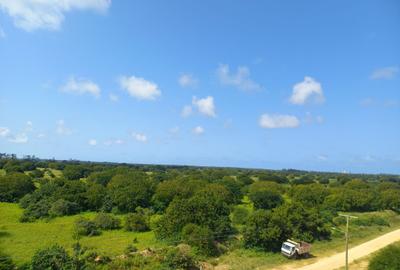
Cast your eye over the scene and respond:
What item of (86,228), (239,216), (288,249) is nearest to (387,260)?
(288,249)

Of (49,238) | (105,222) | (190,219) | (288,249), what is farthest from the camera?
(105,222)

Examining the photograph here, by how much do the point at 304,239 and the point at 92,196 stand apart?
108 ft

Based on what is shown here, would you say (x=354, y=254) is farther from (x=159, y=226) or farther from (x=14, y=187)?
(x=14, y=187)

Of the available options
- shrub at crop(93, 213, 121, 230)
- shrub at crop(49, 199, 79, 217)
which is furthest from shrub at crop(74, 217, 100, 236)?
shrub at crop(49, 199, 79, 217)

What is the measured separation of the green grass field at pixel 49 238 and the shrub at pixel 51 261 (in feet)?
12.5

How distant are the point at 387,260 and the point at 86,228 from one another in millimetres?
30181

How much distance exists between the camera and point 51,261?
25859 mm

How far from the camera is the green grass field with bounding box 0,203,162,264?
33312 millimetres

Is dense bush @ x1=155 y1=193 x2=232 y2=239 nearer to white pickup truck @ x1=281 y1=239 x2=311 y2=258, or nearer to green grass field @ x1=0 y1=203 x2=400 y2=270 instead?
green grass field @ x1=0 y1=203 x2=400 y2=270

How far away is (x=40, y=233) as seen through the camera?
40.1 metres

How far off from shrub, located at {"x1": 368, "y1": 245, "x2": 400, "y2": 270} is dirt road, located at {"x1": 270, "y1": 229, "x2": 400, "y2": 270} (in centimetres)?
445

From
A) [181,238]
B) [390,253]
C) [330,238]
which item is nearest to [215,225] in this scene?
[181,238]

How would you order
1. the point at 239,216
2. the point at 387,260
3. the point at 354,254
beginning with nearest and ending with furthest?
the point at 387,260 < the point at 354,254 < the point at 239,216

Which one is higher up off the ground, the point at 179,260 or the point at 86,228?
the point at 179,260
